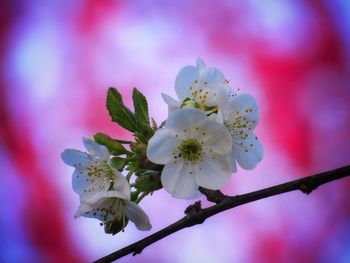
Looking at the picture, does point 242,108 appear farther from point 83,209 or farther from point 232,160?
point 83,209

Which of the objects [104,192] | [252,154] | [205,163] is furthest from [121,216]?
[252,154]

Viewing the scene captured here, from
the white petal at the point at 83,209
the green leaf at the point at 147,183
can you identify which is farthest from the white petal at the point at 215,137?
the white petal at the point at 83,209

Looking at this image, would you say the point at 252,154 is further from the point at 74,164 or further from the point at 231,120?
the point at 74,164

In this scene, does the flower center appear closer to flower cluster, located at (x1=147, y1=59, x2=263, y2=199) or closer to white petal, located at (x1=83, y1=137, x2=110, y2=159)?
flower cluster, located at (x1=147, y1=59, x2=263, y2=199)

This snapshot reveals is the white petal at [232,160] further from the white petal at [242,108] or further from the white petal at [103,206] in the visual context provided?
the white petal at [103,206]

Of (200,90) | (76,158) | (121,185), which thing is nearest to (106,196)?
(121,185)

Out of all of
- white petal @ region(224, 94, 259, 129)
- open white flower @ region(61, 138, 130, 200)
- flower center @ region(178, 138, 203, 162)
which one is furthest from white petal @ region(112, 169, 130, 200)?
→ white petal @ region(224, 94, 259, 129)
